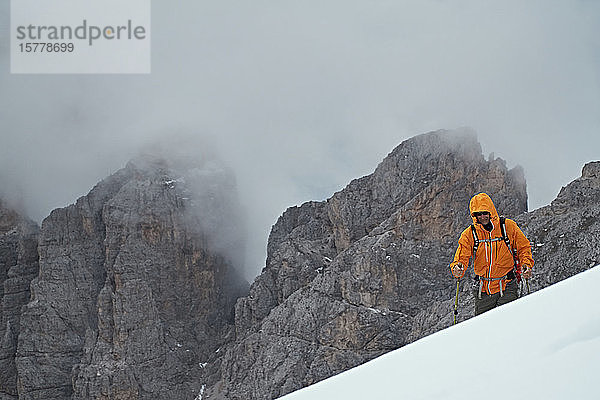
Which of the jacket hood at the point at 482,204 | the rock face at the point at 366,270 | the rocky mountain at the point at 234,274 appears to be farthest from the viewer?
the rock face at the point at 366,270

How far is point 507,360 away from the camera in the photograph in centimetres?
387

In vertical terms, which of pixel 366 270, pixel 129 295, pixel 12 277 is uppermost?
pixel 12 277

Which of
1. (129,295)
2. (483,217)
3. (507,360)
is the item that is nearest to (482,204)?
(483,217)

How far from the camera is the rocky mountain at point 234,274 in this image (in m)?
51.5

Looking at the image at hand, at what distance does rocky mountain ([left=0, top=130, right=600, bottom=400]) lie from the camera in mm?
51469

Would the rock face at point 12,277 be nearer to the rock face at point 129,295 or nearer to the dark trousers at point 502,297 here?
the rock face at point 129,295

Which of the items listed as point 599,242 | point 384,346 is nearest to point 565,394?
point 599,242

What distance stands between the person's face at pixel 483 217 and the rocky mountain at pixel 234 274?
26.8 meters

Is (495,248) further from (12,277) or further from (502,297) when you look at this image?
(12,277)

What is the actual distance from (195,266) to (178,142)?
34904 mm

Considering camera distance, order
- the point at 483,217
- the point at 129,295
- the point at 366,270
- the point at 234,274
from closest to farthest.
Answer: the point at 483,217
the point at 366,270
the point at 129,295
the point at 234,274

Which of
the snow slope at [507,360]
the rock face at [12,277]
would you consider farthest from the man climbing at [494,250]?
the rock face at [12,277]

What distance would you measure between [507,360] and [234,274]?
105824 millimetres

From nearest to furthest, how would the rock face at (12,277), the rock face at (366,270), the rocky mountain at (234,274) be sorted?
1. the rocky mountain at (234,274)
2. the rock face at (366,270)
3. the rock face at (12,277)
